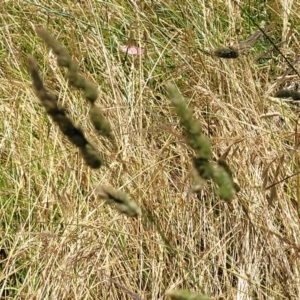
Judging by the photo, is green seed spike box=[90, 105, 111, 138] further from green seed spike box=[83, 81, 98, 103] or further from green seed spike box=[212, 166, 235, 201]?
green seed spike box=[212, 166, 235, 201]

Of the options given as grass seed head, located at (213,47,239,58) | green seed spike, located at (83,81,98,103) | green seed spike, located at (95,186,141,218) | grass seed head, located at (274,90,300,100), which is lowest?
green seed spike, located at (95,186,141,218)

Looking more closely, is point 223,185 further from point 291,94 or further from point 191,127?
point 291,94

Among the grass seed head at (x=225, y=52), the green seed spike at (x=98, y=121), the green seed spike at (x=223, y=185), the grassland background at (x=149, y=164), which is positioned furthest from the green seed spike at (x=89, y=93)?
the grassland background at (x=149, y=164)

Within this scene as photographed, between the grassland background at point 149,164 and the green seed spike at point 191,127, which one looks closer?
the green seed spike at point 191,127

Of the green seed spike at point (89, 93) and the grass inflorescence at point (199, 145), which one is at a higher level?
the green seed spike at point (89, 93)

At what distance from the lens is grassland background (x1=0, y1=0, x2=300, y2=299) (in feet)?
4.99

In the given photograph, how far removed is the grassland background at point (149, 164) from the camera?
1521mm

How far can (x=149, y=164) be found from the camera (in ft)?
5.45

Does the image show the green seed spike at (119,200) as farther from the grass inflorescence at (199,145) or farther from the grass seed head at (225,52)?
the grass seed head at (225,52)

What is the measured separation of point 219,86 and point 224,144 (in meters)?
0.22

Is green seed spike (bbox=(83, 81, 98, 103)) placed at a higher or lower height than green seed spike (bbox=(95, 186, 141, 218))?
higher

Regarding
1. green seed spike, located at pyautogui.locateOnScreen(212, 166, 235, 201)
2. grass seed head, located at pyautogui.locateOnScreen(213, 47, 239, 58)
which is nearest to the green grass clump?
green seed spike, located at pyautogui.locateOnScreen(212, 166, 235, 201)

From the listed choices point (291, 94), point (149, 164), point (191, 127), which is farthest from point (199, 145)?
point (149, 164)

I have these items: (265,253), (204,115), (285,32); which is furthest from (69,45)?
(265,253)
